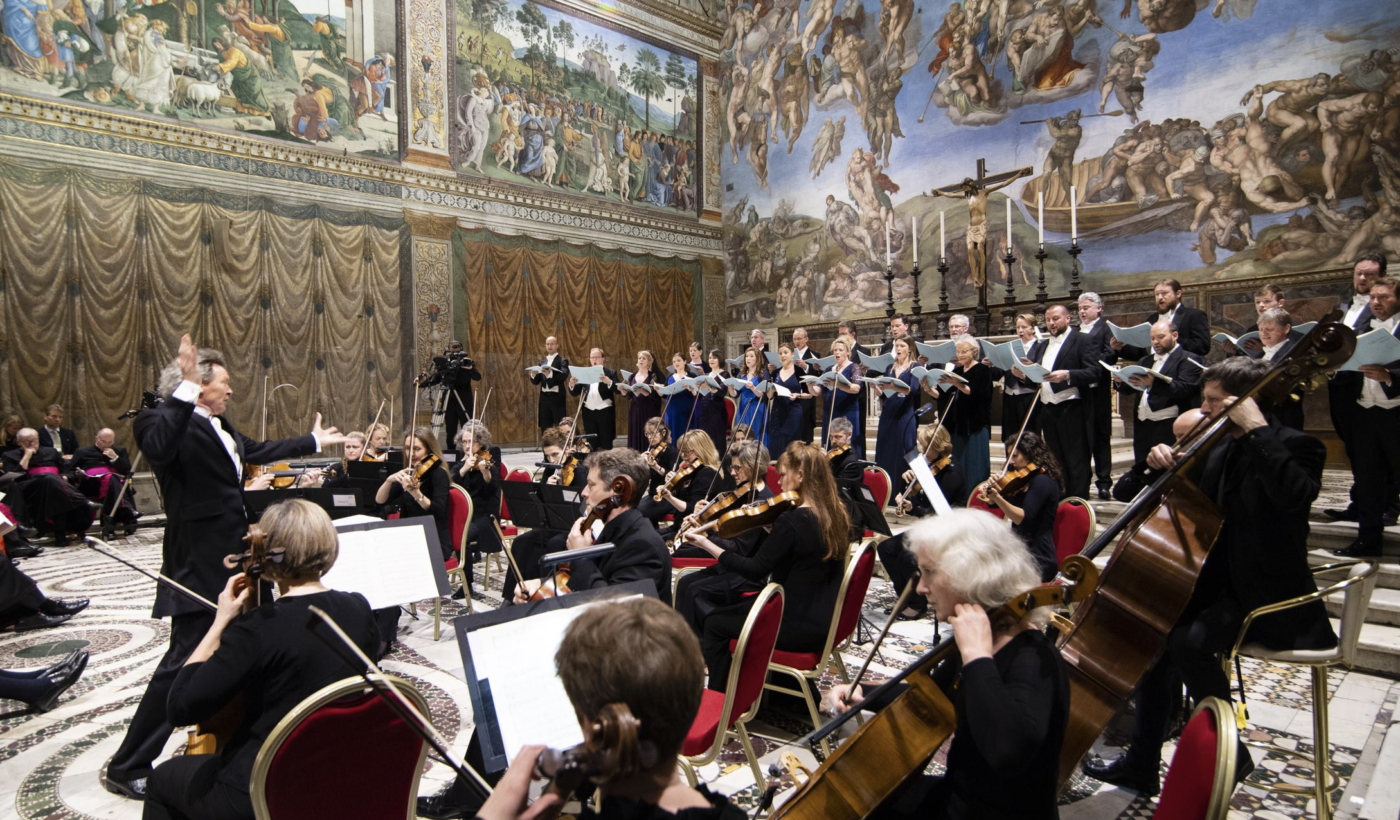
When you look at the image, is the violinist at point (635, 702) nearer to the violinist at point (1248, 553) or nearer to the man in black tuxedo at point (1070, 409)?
the violinist at point (1248, 553)

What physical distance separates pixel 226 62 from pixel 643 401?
7433mm

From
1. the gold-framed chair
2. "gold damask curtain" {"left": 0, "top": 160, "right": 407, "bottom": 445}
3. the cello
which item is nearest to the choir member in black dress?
"gold damask curtain" {"left": 0, "top": 160, "right": 407, "bottom": 445}

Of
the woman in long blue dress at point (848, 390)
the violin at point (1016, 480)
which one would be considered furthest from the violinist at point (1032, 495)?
the woman in long blue dress at point (848, 390)

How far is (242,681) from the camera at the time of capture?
5.59ft

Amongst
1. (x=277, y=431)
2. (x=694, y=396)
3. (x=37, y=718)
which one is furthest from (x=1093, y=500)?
(x=277, y=431)

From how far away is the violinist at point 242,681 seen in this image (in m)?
1.69

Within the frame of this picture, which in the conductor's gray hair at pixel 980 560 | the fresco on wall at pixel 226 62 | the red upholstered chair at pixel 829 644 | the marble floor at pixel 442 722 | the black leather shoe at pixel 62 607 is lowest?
the marble floor at pixel 442 722

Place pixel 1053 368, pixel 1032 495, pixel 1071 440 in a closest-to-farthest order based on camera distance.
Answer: pixel 1032 495
pixel 1071 440
pixel 1053 368

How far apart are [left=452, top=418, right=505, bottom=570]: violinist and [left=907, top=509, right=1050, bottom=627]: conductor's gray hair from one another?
14.1ft

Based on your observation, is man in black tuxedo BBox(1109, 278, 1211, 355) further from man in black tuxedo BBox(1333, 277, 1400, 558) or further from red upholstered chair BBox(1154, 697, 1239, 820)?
red upholstered chair BBox(1154, 697, 1239, 820)

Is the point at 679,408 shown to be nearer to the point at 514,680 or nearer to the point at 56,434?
the point at 56,434

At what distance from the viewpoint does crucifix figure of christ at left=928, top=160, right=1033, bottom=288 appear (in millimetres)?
10645

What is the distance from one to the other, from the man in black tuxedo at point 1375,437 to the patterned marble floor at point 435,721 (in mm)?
1181

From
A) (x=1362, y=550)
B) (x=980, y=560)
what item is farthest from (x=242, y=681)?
(x=1362, y=550)
